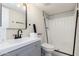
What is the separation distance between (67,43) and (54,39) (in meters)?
0.61

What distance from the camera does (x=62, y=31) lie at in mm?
2965

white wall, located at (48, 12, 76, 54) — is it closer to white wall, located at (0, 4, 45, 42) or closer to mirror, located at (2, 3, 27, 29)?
white wall, located at (0, 4, 45, 42)

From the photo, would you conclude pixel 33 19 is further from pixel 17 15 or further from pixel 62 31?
pixel 62 31

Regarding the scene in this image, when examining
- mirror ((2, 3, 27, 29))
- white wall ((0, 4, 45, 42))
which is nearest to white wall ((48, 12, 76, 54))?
white wall ((0, 4, 45, 42))

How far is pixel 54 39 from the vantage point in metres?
3.26

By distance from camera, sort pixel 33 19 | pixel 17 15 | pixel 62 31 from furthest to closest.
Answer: pixel 62 31
pixel 33 19
pixel 17 15

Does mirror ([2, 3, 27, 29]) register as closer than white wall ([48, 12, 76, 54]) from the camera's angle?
Yes

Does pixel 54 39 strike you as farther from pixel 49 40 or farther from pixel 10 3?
pixel 10 3

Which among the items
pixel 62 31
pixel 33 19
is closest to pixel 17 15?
pixel 33 19

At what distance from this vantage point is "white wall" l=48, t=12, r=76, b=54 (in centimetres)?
268

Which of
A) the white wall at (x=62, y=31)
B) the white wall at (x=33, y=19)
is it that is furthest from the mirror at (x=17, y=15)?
the white wall at (x=62, y=31)

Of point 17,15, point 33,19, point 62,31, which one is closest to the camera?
point 17,15

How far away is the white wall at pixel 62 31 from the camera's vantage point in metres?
2.68

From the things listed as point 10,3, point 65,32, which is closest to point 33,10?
point 10,3
